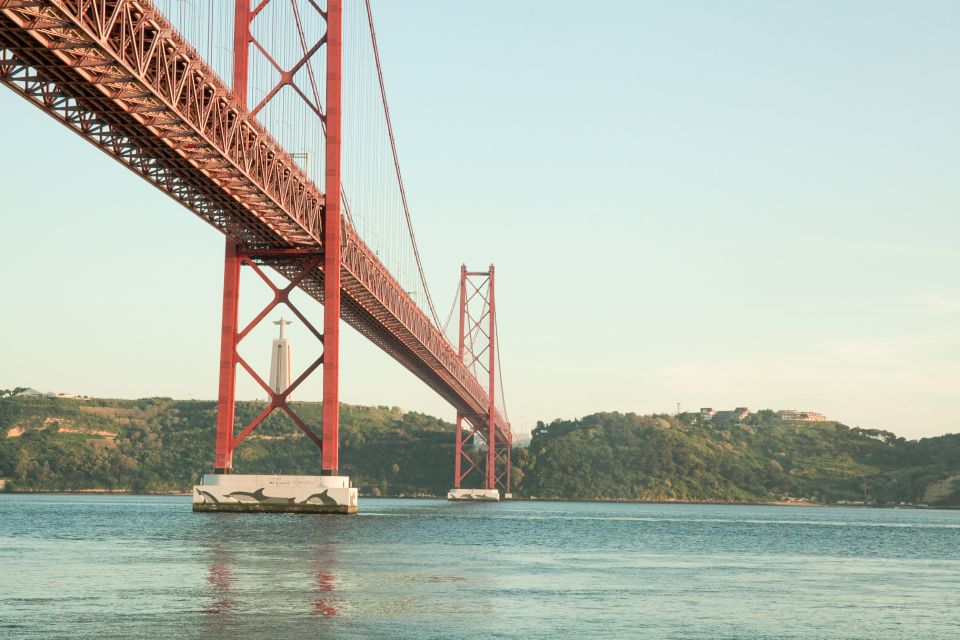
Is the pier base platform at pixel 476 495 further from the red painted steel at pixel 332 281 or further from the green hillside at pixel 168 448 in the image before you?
the red painted steel at pixel 332 281

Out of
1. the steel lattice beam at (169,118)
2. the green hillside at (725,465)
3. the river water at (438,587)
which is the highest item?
the steel lattice beam at (169,118)

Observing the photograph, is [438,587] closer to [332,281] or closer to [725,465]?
[332,281]

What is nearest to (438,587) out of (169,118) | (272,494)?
(169,118)

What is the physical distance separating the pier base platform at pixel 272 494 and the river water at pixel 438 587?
3.83m

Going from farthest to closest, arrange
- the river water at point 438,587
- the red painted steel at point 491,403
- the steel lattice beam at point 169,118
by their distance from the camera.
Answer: the red painted steel at point 491,403
the steel lattice beam at point 169,118
the river water at point 438,587

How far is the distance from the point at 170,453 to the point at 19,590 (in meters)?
111

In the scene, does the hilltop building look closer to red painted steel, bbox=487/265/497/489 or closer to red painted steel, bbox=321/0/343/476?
red painted steel, bbox=487/265/497/489

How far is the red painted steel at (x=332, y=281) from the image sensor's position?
138 ft

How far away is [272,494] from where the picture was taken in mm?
41188

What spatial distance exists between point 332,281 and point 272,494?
6979 millimetres

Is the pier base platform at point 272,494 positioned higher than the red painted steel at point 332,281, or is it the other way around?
the red painted steel at point 332,281

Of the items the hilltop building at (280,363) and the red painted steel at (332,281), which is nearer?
the red painted steel at (332,281)

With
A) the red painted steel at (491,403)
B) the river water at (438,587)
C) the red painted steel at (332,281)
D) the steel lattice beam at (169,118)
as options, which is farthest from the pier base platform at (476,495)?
the river water at (438,587)

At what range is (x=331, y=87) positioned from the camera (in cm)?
4369
